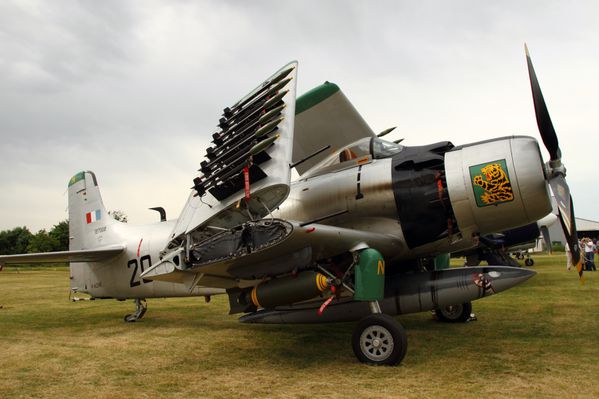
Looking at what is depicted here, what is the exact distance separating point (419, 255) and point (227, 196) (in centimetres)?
296

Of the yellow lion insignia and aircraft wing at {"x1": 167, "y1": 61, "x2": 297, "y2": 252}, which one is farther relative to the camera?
aircraft wing at {"x1": 167, "y1": 61, "x2": 297, "y2": 252}

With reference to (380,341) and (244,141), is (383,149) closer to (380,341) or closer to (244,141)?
(244,141)

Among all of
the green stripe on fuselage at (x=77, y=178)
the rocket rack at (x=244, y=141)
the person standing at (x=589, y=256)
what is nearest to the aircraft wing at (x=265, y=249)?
the rocket rack at (x=244, y=141)

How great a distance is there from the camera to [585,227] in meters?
74.8

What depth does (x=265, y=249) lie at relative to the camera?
5.55 meters

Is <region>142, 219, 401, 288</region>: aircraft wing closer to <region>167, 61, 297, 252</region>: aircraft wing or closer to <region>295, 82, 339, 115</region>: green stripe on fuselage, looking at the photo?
<region>167, 61, 297, 252</region>: aircraft wing

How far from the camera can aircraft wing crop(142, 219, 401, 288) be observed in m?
5.54

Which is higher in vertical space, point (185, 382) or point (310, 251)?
point (310, 251)

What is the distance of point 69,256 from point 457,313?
7.79m

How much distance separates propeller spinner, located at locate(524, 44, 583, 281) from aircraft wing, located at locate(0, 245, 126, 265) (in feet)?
26.7

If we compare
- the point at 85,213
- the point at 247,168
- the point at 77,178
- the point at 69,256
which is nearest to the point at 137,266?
the point at 69,256

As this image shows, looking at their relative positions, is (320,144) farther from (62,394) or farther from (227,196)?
(62,394)

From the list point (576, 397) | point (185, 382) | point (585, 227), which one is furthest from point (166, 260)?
point (585, 227)

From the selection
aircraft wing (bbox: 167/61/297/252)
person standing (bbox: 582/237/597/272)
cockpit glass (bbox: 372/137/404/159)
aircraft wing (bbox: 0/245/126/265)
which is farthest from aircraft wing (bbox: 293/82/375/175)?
person standing (bbox: 582/237/597/272)
